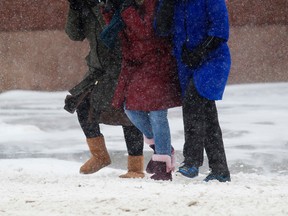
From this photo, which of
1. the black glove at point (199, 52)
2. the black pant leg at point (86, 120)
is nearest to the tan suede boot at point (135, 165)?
the black pant leg at point (86, 120)

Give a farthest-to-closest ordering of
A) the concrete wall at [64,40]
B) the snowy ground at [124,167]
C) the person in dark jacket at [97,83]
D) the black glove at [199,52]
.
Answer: the concrete wall at [64,40] → the person in dark jacket at [97,83] → the black glove at [199,52] → the snowy ground at [124,167]

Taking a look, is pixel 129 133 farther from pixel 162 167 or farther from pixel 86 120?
pixel 162 167

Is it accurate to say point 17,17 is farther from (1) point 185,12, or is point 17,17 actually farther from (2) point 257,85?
(1) point 185,12

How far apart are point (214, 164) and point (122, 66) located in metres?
0.98

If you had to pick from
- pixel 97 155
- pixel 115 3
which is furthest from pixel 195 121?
pixel 97 155

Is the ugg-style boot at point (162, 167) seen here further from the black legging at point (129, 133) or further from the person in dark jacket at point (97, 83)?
the black legging at point (129, 133)

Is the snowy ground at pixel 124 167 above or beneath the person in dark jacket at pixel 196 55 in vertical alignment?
beneath

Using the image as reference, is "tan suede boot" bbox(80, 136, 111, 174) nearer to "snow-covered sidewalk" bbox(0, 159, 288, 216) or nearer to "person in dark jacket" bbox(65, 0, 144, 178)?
"person in dark jacket" bbox(65, 0, 144, 178)

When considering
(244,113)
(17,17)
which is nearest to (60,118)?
(244,113)

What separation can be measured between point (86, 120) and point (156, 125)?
33.0 inches

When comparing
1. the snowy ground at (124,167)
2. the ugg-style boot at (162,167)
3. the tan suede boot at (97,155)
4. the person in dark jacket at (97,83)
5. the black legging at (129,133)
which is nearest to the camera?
the snowy ground at (124,167)

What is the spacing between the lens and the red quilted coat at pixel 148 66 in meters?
6.14

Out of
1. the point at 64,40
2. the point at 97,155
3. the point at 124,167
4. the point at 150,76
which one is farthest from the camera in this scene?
the point at 64,40

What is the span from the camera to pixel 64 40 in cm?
1720
